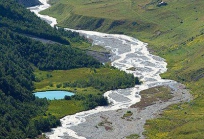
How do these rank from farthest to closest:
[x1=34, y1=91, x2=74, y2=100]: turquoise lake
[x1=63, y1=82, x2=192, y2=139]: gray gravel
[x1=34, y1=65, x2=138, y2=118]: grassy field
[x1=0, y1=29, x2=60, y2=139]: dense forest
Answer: [x1=34, y1=91, x2=74, y2=100]: turquoise lake, [x1=34, y1=65, x2=138, y2=118]: grassy field, [x1=63, y1=82, x2=192, y2=139]: gray gravel, [x1=0, y1=29, x2=60, y2=139]: dense forest

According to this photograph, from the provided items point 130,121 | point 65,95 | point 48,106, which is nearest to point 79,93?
point 65,95

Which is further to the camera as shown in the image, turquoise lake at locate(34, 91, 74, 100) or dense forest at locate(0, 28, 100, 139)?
turquoise lake at locate(34, 91, 74, 100)

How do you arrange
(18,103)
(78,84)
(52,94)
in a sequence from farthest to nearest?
(78,84) → (52,94) → (18,103)

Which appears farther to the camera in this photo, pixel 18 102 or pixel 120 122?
pixel 18 102

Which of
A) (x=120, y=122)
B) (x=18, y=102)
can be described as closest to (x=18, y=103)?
(x=18, y=102)

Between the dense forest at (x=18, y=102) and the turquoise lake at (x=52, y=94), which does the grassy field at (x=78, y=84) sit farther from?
the dense forest at (x=18, y=102)

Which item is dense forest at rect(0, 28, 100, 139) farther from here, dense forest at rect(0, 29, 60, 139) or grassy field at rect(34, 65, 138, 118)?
grassy field at rect(34, 65, 138, 118)

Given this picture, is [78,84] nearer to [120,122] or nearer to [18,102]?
[18,102]

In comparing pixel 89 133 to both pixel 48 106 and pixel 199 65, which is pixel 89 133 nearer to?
pixel 48 106

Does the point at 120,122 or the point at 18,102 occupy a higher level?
the point at 18,102

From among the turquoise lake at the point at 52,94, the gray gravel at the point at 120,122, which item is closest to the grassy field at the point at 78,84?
the turquoise lake at the point at 52,94

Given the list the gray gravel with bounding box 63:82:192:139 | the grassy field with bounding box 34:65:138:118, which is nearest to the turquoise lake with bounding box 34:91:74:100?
the grassy field with bounding box 34:65:138:118
